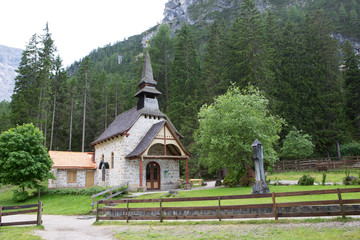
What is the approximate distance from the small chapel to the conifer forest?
611cm

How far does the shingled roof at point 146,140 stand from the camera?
21.8 meters

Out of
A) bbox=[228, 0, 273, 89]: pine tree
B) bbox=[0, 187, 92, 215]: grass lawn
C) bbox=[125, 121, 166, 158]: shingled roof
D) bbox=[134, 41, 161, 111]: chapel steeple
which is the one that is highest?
bbox=[228, 0, 273, 89]: pine tree

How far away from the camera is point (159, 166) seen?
A: 79.7ft

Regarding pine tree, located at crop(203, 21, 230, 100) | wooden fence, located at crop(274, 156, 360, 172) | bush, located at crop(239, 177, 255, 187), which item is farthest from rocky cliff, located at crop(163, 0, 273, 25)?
bush, located at crop(239, 177, 255, 187)

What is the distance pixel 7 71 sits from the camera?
171375 millimetres

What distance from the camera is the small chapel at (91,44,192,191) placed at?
891 inches

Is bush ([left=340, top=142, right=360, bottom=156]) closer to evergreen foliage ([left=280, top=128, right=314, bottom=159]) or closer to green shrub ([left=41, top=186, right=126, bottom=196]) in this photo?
evergreen foliage ([left=280, top=128, right=314, bottom=159])

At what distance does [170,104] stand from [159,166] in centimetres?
1425

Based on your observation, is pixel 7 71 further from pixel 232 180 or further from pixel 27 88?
pixel 232 180

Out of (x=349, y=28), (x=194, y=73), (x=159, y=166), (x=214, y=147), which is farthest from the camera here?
(x=349, y=28)

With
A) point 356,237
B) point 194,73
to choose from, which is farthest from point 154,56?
point 356,237

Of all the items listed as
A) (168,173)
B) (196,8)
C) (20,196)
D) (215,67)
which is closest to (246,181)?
(168,173)

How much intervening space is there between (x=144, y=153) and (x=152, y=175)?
10.6 ft

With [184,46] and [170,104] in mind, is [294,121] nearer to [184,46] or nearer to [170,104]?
[170,104]
